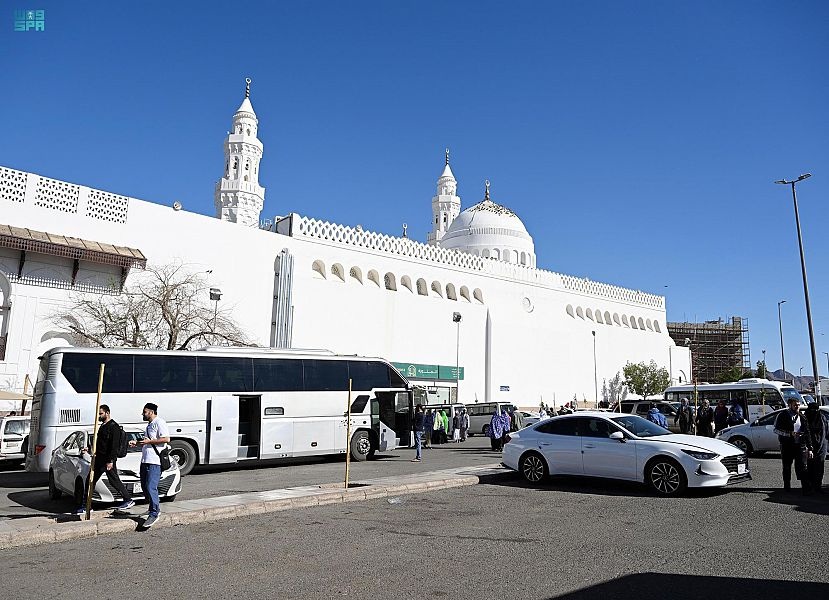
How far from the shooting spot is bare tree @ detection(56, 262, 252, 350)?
24609mm

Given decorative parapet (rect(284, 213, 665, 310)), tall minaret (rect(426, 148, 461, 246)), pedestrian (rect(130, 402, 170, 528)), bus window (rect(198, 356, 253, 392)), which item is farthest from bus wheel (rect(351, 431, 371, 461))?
tall minaret (rect(426, 148, 461, 246))

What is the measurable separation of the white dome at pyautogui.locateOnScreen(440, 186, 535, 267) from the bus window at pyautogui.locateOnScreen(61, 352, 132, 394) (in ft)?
137

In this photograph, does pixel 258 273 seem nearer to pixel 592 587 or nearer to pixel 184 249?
pixel 184 249

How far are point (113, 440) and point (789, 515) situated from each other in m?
8.51

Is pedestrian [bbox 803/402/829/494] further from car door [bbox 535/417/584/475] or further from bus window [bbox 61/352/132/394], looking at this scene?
bus window [bbox 61/352/132/394]

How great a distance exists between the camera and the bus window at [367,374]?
17.3 m

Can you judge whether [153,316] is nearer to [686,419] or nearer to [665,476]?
[686,419]

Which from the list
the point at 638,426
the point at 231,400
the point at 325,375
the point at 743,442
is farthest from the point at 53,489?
the point at 743,442

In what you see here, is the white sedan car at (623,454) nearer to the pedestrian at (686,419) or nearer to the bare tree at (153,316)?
the pedestrian at (686,419)

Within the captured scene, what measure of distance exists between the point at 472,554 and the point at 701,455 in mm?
5082

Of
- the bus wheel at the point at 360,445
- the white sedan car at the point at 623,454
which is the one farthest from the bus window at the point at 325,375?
the white sedan car at the point at 623,454

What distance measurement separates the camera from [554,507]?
29.8 feet

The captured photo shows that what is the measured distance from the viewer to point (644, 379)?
5291cm

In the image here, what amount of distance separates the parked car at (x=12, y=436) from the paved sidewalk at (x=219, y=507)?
9.28 m
